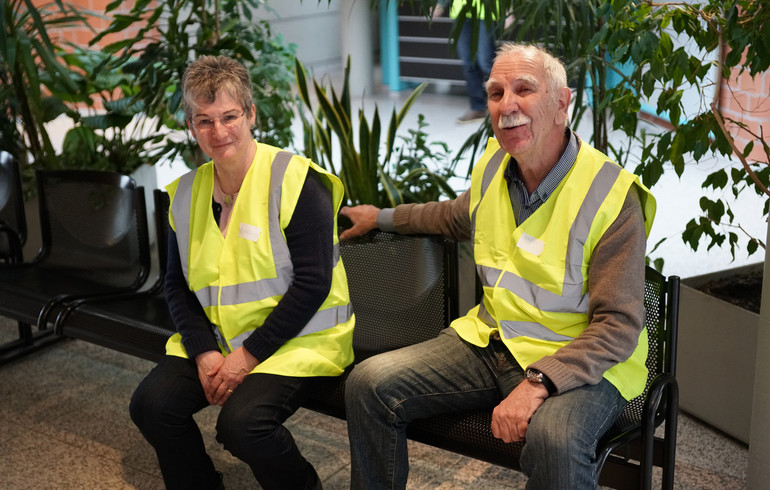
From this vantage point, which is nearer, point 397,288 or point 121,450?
point 397,288

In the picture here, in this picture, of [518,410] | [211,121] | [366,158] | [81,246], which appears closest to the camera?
[518,410]

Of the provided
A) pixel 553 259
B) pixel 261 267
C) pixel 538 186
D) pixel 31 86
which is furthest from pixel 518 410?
pixel 31 86

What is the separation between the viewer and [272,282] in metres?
2.37

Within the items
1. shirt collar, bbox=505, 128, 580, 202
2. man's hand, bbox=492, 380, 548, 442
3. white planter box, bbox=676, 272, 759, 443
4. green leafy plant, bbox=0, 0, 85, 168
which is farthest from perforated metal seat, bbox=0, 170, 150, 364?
white planter box, bbox=676, 272, 759, 443

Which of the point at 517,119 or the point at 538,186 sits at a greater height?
the point at 517,119

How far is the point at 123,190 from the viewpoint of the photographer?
319 cm

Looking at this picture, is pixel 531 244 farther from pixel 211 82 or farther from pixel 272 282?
pixel 211 82

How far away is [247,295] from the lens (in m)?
2.37

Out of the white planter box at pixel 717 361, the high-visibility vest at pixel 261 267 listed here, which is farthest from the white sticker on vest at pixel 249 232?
the white planter box at pixel 717 361

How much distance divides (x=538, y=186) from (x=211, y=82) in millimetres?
870

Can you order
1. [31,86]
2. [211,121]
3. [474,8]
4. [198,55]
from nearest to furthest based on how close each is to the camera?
[211,121], [474,8], [198,55], [31,86]

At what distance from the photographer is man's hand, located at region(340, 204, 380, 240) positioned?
2641 millimetres

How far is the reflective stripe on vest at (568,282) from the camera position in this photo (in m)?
2.05

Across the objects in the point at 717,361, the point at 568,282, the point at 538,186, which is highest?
the point at 538,186
